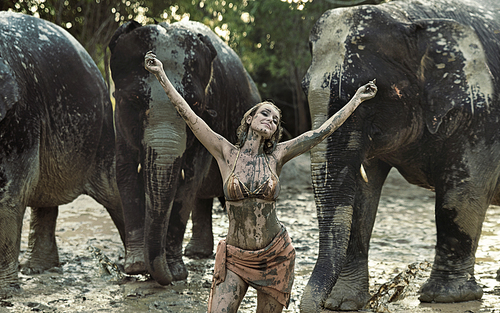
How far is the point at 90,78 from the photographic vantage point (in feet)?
19.3

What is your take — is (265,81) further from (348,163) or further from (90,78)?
(348,163)

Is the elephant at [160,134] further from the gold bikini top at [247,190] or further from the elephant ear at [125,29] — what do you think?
the gold bikini top at [247,190]

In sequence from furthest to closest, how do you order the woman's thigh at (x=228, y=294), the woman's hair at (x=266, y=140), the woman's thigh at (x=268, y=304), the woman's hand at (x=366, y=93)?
the woman's hand at (x=366, y=93) < the woman's hair at (x=266, y=140) < the woman's thigh at (x=268, y=304) < the woman's thigh at (x=228, y=294)

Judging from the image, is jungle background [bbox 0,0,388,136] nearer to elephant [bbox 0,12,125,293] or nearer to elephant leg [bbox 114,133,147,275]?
elephant [bbox 0,12,125,293]

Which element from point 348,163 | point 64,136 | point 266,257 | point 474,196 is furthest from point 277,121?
point 64,136

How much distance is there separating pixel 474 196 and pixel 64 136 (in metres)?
3.45

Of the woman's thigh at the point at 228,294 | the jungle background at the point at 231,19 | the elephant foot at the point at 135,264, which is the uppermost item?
the jungle background at the point at 231,19

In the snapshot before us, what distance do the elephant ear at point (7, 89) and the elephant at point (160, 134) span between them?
0.85m

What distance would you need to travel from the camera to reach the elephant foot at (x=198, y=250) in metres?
6.82

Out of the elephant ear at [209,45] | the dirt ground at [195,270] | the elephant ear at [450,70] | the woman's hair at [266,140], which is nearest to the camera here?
the woman's hair at [266,140]

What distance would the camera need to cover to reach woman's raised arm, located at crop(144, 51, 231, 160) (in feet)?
11.3

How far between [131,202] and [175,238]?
533 millimetres

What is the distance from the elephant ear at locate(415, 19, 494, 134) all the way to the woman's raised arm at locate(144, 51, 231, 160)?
1903mm

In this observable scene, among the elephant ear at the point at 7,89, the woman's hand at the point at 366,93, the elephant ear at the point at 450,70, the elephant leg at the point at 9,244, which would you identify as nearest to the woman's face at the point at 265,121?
the woman's hand at the point at 366,93
